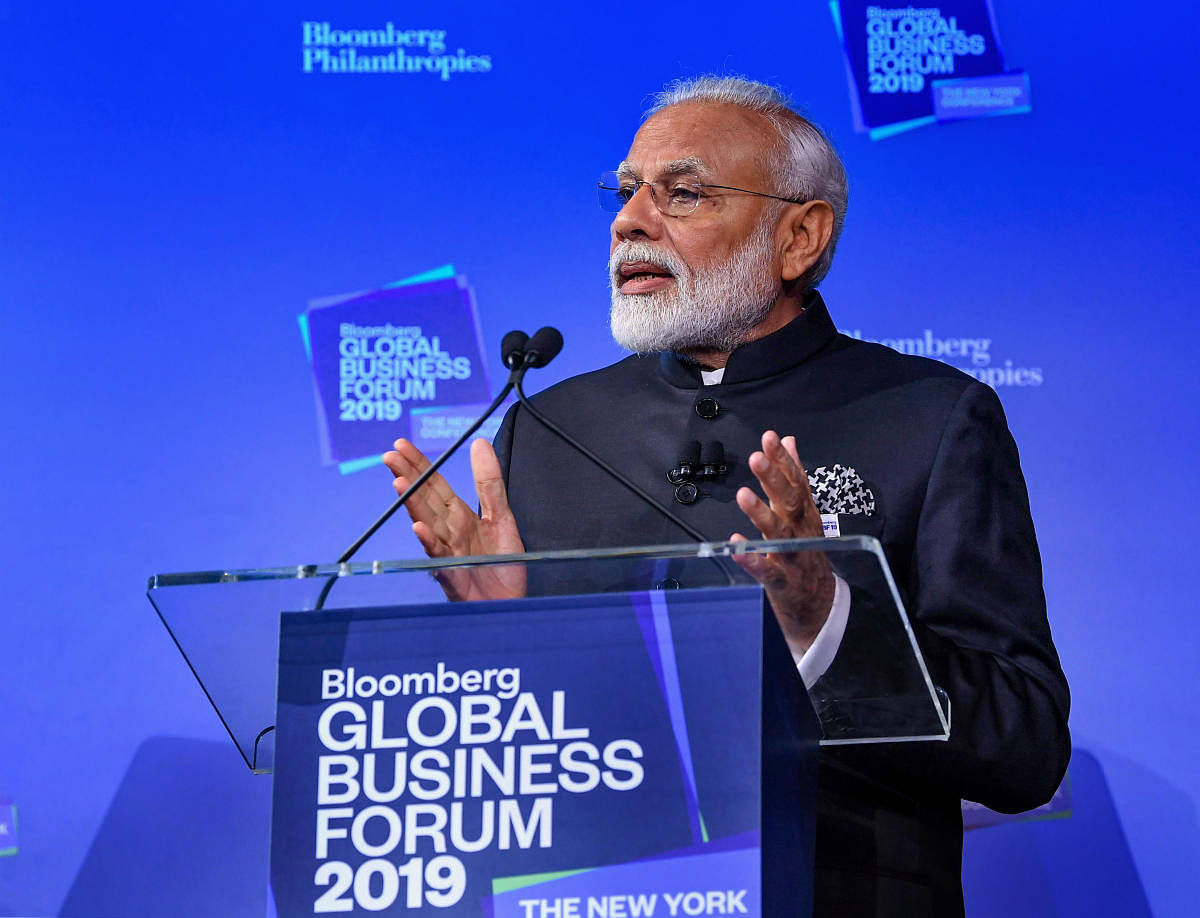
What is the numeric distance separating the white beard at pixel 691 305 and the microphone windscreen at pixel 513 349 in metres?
0.55

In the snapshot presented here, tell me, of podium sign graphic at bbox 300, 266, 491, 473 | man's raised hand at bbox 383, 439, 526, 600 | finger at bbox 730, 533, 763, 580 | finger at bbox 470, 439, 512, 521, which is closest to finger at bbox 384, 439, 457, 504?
man's raised hand at bbox 383, 439, 526, 600

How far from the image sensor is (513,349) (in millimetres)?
1702

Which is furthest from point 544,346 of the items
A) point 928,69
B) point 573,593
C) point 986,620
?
point 928,69

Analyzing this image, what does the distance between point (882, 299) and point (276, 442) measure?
4.28ft

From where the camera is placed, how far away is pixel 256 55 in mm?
3113

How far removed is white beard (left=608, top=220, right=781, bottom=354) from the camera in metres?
2.23

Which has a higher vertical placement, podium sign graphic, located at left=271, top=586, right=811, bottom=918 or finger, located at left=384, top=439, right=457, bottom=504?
finger, located at left=384, top=439, right=457, bottom=504

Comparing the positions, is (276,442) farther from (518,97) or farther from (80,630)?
(518,97)

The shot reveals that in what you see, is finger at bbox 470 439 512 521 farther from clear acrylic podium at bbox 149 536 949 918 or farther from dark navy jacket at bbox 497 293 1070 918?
clear acrylic podium at bbox 149 536 949 918

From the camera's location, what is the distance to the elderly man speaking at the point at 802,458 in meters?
1.72

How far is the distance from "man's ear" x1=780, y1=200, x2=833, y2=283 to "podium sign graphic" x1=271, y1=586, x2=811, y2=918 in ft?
4.17

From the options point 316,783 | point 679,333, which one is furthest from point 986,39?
point 316,783

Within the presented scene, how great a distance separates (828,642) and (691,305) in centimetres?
99

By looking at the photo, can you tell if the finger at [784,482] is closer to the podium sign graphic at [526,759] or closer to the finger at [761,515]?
the finger at [761,515]
